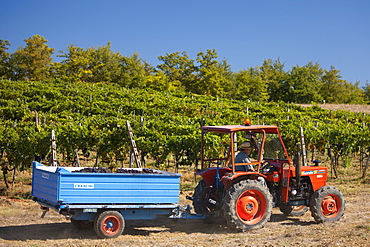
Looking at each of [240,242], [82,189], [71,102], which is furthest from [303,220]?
[71,102]

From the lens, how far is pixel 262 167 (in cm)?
774

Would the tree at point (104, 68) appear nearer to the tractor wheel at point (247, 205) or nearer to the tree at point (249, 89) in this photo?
the tree at point (249, 89)

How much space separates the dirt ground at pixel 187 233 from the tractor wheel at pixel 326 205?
0.15 m

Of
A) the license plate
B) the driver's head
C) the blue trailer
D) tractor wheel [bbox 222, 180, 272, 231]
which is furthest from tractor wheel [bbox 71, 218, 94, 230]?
the driver's head

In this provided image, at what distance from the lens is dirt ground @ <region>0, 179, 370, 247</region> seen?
645 cm

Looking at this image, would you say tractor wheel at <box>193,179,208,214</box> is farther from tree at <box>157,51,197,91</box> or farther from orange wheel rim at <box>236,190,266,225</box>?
tree at <box>157,51,197,91</box>

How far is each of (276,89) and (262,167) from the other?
46.4m

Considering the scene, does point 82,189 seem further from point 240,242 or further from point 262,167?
point 262,167

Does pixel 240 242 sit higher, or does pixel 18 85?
pixel 18 85

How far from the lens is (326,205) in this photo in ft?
25.7

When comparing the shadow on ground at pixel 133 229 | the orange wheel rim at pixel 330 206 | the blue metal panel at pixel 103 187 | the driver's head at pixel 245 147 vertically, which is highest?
the driver's head at pixel 245 147

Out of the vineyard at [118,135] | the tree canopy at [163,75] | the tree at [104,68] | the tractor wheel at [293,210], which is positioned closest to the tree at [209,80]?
the tree canopy at [163,75]

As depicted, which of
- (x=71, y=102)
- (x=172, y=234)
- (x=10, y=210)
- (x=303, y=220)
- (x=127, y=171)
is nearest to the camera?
(x=172, y=234)

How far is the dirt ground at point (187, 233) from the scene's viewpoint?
254 inches
